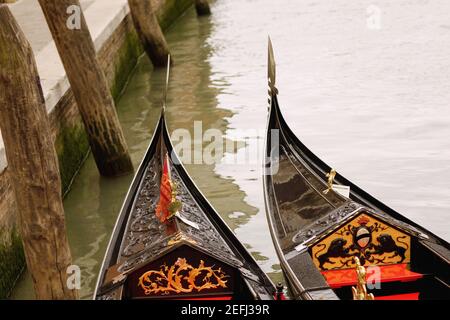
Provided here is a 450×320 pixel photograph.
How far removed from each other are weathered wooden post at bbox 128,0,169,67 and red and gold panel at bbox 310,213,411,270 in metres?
4.16

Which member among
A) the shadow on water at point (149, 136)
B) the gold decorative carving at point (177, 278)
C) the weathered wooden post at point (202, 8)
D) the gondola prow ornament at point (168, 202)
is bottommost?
the weathered wooden post at point (202, 8)

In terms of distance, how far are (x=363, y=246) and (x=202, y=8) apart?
642cm

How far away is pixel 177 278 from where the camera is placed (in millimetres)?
2801

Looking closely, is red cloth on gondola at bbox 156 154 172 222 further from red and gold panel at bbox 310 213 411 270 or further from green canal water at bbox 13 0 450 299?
green canal water at bbox 13 0 450 299

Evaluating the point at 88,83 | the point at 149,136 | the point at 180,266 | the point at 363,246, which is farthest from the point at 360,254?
the point at 149,136

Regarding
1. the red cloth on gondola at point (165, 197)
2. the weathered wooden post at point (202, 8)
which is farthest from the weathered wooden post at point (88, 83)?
the weathered wooden post at point (202, 8)

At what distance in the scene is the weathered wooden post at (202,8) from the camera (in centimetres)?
915

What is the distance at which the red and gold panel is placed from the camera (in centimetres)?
300

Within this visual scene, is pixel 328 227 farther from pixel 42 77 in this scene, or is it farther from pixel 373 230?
pixel 42 77

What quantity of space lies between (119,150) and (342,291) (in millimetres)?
2175

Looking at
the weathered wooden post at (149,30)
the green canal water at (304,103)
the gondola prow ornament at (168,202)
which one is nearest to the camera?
the gondola prow ornament at (168,202)

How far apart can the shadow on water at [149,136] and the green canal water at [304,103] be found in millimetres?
10

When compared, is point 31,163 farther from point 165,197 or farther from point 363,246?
point 363,246

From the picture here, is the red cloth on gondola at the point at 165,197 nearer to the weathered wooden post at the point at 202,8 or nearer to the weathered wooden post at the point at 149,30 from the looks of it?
the weathered wooden post at the point at 149,30
